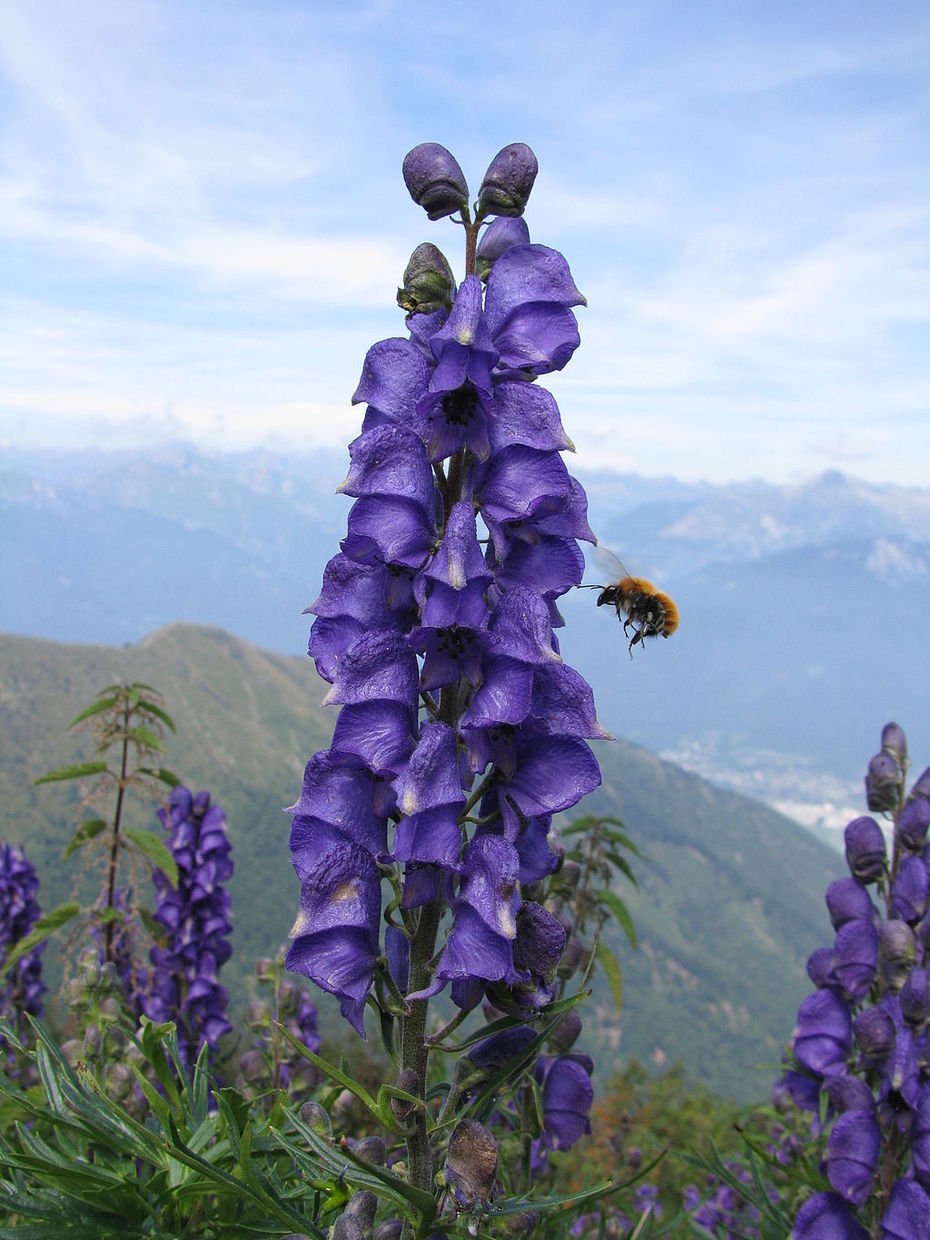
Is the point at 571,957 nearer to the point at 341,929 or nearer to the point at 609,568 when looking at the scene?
the point at 341,929

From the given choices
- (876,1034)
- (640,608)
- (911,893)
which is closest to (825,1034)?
(876,1034)

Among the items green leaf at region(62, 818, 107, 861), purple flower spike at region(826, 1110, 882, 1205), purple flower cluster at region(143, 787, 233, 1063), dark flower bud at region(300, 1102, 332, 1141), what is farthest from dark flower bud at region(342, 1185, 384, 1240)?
purple flower cluster at region(143, 787, 233, 1063)

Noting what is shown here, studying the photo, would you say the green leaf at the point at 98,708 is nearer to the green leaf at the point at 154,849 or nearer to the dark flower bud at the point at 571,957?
the green leaf at the point at 154,849

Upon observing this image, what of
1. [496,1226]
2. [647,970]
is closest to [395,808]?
[496,1226]

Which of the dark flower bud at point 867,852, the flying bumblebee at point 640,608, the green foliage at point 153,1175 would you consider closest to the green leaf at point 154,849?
Answer: the green foliage at point 153,1175

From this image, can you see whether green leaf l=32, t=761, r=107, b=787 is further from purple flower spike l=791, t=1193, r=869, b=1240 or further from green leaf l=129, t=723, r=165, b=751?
purple flower spike l=791, t=1193, r=869, b=1240

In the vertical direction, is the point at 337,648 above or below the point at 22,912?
above

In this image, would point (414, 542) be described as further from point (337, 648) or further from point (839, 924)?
point (839, 924)
